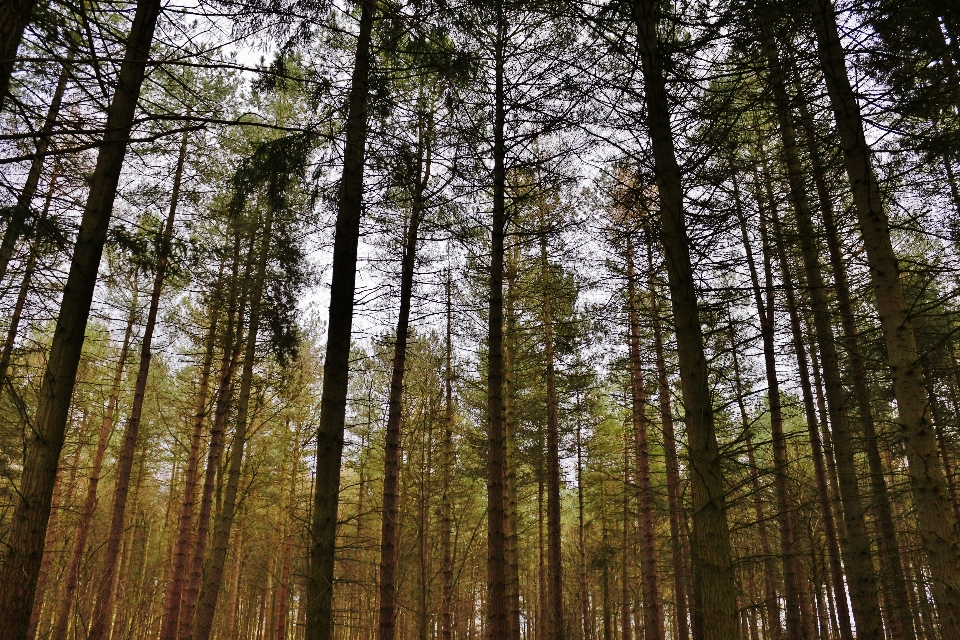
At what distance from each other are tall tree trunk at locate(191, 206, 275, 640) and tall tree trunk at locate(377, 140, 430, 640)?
2726 millimetres

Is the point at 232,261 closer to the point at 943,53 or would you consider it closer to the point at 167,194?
the point at 167,194

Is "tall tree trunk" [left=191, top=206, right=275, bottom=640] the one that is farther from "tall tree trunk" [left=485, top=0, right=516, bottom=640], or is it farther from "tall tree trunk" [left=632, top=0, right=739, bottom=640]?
"tall tree trunk" [left=632, top=0, right=739, bottom=640]

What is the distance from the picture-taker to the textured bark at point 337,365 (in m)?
5.46

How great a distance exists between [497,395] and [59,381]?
5.66m

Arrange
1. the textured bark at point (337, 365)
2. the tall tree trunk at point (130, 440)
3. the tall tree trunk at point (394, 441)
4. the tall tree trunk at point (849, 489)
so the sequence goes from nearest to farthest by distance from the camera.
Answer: the textured bark at point (337, 365), the tall tree trunk at point (849, 489), the tall tree trunk at point (394, 441), the tall tree trunk at point (130, 440)

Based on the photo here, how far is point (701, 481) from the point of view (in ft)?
13.0

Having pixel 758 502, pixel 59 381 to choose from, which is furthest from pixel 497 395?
pixel 59 381

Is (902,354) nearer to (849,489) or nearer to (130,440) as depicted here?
(849,489)

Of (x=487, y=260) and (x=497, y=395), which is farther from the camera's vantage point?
(x=487, y=260)

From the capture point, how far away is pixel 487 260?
1256cm

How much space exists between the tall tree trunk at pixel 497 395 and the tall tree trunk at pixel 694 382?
9.82 feet

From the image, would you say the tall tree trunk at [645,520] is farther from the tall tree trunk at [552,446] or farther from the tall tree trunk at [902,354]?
the tall tree trunk at [902,354]

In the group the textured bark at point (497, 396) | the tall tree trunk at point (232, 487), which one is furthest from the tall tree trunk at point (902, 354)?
the tall tree trunk at point (232, 487)

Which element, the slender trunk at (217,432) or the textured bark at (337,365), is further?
the slender trunk at (217,432)
